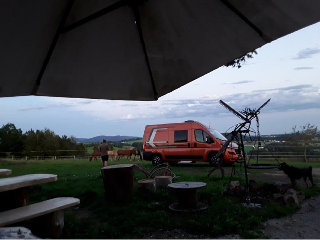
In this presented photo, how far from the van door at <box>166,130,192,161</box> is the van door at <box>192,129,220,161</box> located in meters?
0.32

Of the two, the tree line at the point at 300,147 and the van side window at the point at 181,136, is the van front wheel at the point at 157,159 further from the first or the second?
the tree line at the point at 300,147

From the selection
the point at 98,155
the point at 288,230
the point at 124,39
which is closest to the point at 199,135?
the point at 288,230

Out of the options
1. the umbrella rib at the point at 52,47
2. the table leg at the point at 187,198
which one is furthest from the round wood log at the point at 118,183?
the umbrella rib at the point at 52,47

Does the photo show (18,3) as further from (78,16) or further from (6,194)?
(6,194)

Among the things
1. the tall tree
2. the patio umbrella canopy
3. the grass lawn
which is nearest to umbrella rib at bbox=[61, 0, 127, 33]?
the patio umbrella canopy

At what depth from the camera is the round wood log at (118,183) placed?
593 centimetres

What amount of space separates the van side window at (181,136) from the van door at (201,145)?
51 centimetres

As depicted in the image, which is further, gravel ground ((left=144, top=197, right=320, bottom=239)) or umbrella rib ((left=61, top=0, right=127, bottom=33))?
gravel ground ((left=144, top=197, right=320, bottom=239))

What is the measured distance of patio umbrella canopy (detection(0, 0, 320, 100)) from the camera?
7.01 feet

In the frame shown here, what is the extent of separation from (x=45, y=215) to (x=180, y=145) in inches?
409

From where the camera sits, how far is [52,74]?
2.53 meters

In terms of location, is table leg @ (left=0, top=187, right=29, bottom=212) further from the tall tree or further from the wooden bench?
the tall tree

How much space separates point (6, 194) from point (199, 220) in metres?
3.15

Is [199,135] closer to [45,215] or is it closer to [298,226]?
[298,226]
